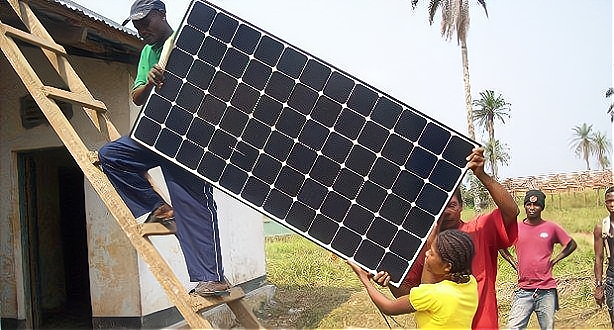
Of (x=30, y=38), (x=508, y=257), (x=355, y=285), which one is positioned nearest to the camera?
(x=30, y=38)

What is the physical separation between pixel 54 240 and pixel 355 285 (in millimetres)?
3963

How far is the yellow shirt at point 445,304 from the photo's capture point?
3.15 m

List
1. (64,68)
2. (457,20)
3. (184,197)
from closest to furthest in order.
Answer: (184,197) < (64,68) < (457,20)

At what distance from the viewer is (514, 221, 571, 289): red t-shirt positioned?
16.6 feet

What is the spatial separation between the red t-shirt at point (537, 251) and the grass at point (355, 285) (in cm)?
49

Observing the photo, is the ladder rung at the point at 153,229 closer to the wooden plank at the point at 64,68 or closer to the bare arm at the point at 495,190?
the wooden plank at the point at 64,68

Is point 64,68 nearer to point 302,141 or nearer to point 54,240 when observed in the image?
point 302,141

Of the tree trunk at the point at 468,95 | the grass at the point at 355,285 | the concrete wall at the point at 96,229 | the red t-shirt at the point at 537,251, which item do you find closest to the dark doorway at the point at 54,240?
the concrete wall at the point at 96,229

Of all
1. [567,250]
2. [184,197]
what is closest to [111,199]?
[184,197]

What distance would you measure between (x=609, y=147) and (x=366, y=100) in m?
2.95

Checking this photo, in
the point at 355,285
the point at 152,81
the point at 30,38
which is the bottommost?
the point at 355,285

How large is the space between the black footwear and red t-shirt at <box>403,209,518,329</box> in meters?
0.99

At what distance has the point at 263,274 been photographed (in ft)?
27.2

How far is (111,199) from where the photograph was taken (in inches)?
142
